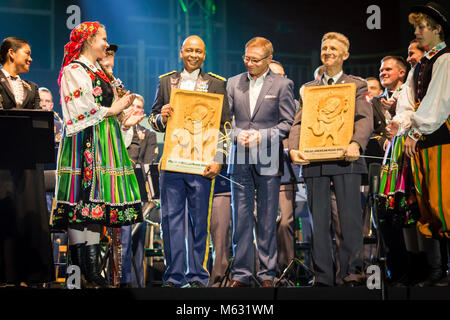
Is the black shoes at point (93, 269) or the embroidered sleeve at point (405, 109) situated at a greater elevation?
the embroidered sleeve at point (405, 109)

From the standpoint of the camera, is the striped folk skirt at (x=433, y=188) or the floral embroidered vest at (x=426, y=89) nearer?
the striped folk skirt at (x=433, y=188)

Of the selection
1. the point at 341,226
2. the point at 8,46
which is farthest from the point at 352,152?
the point at 8,46

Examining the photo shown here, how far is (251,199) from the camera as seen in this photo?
470 cm

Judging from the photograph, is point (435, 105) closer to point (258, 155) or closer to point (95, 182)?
point (258, 155)

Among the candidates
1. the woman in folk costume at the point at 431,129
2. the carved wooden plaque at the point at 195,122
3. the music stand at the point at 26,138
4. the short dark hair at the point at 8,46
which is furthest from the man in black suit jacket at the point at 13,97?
the woman in folk costume at the point at 431,129

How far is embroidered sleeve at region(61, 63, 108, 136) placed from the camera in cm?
430

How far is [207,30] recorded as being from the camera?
10.0 m

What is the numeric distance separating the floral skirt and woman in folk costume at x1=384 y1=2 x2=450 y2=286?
1956mm

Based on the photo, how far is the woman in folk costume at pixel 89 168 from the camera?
13.9ft

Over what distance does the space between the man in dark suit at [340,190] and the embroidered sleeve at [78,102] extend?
4.87ft

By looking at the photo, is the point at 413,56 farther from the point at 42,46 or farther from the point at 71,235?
the point at 42,46

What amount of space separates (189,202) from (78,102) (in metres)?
1.09

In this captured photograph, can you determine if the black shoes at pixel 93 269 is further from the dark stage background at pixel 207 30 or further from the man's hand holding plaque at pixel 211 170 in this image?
the dark stage background at pixel 207 30

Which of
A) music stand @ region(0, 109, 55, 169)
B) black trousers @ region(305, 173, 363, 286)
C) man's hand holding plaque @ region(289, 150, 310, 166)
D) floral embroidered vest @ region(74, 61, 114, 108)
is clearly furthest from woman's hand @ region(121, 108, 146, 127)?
black trousers @ region(305, 173, 363, 286)
